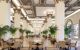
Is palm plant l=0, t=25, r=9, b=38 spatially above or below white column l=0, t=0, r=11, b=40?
below

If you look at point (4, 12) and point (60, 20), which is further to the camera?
point (60, 20)

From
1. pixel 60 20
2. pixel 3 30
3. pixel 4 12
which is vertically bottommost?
pixel 3 30

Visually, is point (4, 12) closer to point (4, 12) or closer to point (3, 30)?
point (4, 12)

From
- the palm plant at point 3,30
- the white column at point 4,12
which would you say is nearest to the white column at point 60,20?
the white column at point 4,12

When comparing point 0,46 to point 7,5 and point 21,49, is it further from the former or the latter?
point 7,5

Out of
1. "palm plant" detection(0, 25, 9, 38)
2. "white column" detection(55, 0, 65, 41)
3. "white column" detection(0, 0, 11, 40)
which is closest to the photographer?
"palm plant" detection(0, 25, 9, 38)

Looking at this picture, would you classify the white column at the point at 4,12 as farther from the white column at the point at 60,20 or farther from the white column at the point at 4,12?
the white column at the point at 60,20

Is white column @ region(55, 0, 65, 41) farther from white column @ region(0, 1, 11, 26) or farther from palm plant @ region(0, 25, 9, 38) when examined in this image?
palm plant @ region(0, 25, 9, 38)

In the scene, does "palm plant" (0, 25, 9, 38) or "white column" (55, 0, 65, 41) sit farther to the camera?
"white column" (55, 0, 65, 41)

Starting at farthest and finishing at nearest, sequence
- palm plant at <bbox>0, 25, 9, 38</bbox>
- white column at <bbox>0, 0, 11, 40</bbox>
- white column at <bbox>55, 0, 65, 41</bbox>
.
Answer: white column at <bbox>55, 0, 65, 41</bbox> < white column at <bbox>0, 0, 11, 40</bbox> < palm plant at <bbox>0, 25, 9, 38</bbox>

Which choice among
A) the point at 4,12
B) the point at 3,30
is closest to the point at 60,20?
the point at 4,12

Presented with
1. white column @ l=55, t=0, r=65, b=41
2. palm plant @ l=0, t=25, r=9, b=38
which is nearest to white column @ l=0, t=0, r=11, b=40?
palm plant @ l=0, t=25, r=9, b=38

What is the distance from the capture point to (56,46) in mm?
10469

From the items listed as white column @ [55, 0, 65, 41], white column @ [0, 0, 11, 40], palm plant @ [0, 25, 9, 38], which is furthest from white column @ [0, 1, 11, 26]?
white column @ [55, 0, 65, 41]
